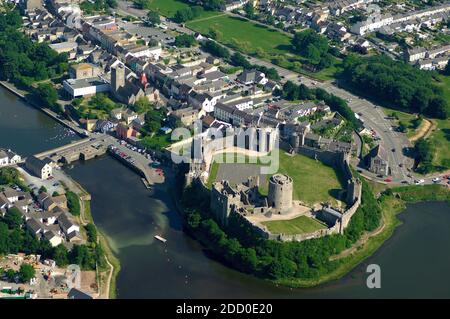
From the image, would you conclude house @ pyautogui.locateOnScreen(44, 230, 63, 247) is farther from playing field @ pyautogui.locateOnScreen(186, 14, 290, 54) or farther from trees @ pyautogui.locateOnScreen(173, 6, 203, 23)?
trees @ pyautogui.locateOnScreen(173, 6, 203, 23)

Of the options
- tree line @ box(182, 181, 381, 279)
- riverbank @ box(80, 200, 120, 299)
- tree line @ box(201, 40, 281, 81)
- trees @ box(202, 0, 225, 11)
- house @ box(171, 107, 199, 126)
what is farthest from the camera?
trees @ box(202, 0, 225, 11)

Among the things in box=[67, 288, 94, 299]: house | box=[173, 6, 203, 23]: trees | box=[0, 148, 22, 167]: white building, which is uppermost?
box=[67, 288, 94, 299]: house

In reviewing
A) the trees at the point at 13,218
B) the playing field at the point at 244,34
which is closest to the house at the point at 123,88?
the playing field at the point at 244,34

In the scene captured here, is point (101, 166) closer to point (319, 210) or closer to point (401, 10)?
point (319, 210)

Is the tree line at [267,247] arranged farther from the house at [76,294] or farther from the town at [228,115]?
the house at [76,294]

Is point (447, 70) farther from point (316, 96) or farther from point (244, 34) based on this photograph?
point (244, 34)

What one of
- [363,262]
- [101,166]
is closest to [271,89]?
[101,166]

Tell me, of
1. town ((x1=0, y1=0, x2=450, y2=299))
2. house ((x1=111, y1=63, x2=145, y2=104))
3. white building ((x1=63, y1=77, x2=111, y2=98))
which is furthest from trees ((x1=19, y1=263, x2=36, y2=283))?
white building ((x1=63, y1=77, x2=111, y2=98))
